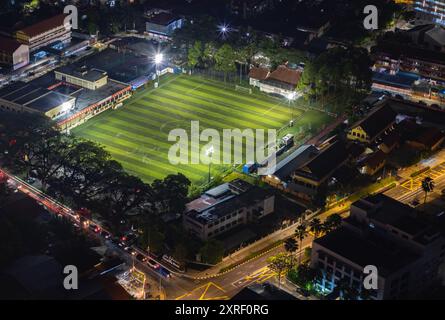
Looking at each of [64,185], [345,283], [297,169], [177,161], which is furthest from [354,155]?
[64,185]

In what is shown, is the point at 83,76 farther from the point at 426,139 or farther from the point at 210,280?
the point at 426,139

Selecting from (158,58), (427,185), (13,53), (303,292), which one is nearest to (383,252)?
(303,292)

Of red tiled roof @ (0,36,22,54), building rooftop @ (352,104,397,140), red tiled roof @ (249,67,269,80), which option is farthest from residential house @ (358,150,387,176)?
red tiled roof @ (0,36,22,54)

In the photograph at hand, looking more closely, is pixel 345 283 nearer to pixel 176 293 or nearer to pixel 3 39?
pixel 176 293

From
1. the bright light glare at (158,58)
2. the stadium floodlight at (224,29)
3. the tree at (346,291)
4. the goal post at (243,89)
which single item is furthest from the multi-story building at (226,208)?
the stadium floodlight at (224,29)

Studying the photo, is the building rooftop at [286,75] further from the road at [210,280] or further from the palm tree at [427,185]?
the road at [210,280]
